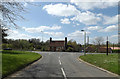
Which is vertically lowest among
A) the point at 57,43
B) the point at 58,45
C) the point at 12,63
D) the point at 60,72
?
the point at 60,72

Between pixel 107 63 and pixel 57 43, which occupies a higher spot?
pixel 57 43

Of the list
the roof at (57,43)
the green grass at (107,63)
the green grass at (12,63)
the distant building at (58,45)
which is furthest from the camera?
the roof at (57,43)

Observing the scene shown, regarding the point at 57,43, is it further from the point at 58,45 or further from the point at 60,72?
the point at 60,72

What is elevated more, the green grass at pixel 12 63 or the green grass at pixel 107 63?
the green grass at pixel 12 63

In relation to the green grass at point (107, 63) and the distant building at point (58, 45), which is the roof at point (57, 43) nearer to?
the distant building at point (58, 45)

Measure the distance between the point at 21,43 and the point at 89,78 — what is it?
55382 mm

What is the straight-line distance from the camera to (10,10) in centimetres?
940

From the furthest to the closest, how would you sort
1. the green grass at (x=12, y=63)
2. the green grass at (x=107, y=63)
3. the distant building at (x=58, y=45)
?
the distant building at (x=58, y=45), the green grass at (x=107, y=63), the green grass at (x=12, y=63)

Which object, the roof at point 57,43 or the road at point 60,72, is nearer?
the road at point 60,72

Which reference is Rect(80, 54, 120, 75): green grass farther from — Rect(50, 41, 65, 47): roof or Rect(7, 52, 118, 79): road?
Rect(50, 41, 65, 47): roof

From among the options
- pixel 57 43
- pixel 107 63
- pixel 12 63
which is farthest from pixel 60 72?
pixel 57 43

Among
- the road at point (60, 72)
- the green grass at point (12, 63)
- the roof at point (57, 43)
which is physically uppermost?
the roof at point (57, 43)

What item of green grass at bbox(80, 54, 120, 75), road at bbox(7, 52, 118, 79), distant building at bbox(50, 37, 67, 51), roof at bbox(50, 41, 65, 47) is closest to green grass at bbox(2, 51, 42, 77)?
road at bbox(7, 52, 118, 79)

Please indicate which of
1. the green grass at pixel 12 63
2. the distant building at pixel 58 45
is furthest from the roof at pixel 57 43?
the green grass at pixel 12 63
